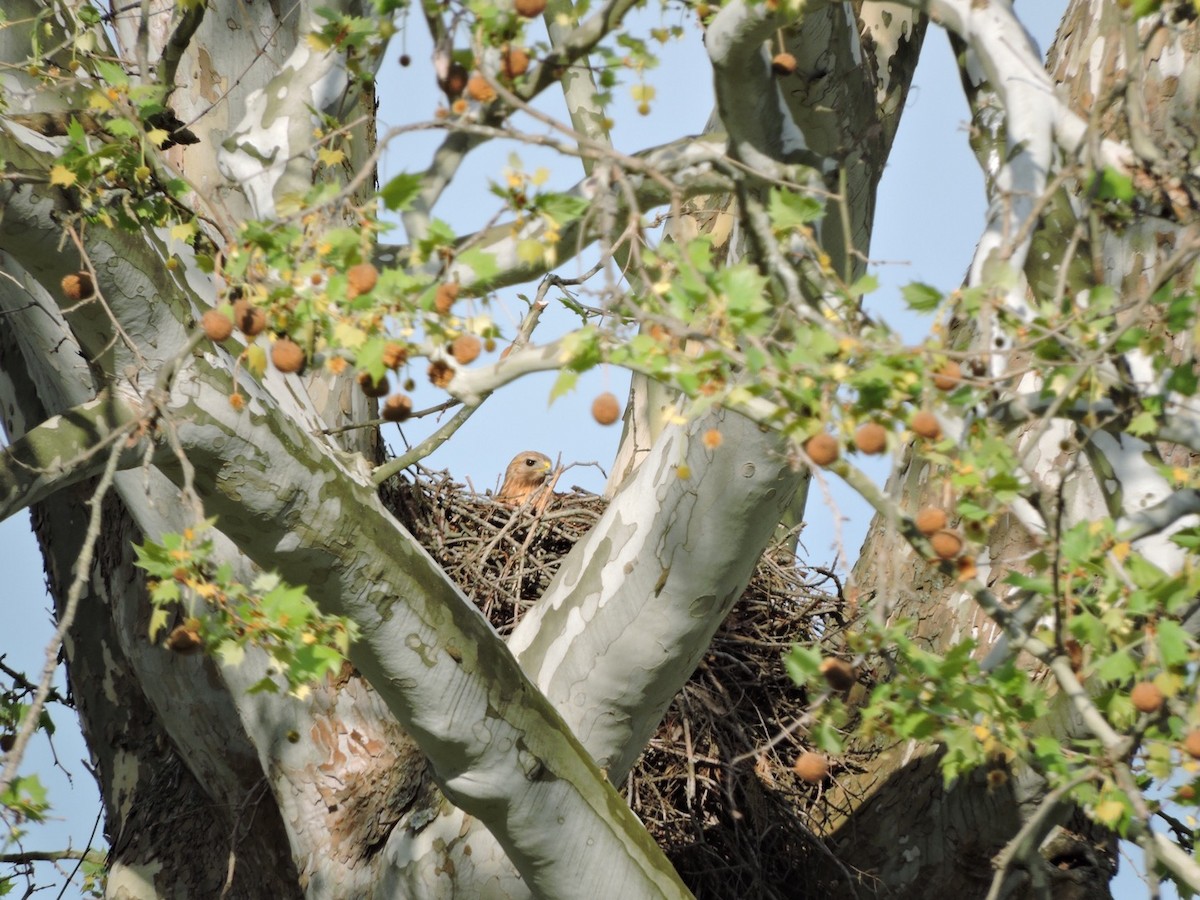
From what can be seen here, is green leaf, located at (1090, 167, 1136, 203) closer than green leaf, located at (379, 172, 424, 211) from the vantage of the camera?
No

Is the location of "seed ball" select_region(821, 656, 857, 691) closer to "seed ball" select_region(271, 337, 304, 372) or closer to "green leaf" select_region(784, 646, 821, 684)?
"green leaf" select_region(784, 646, 821, 684)

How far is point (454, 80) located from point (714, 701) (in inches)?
146

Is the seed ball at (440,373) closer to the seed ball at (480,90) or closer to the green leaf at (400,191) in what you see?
the green leaf at (400,191)

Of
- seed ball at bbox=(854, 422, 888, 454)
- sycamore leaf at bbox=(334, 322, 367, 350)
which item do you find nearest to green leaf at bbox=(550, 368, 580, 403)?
sycamore leaf at bbox=(334, 322, 367, 350)

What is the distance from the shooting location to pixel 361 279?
247cm

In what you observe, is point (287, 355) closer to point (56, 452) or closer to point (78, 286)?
point (78, 286)

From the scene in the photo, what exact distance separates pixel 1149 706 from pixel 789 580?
12.8ft

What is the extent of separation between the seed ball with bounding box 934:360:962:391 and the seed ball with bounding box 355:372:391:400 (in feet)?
3.10

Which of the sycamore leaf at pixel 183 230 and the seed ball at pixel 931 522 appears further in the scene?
the sycamore leaf at pixel 183 230

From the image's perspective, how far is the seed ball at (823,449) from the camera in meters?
Answer: 2.31

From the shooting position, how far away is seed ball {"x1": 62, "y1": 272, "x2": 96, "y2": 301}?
3004mm

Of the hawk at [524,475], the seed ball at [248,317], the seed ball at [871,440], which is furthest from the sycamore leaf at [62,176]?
the hawk at [524,475]

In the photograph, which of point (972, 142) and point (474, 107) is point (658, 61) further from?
point (972, 142)

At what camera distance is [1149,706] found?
7.97 ft
